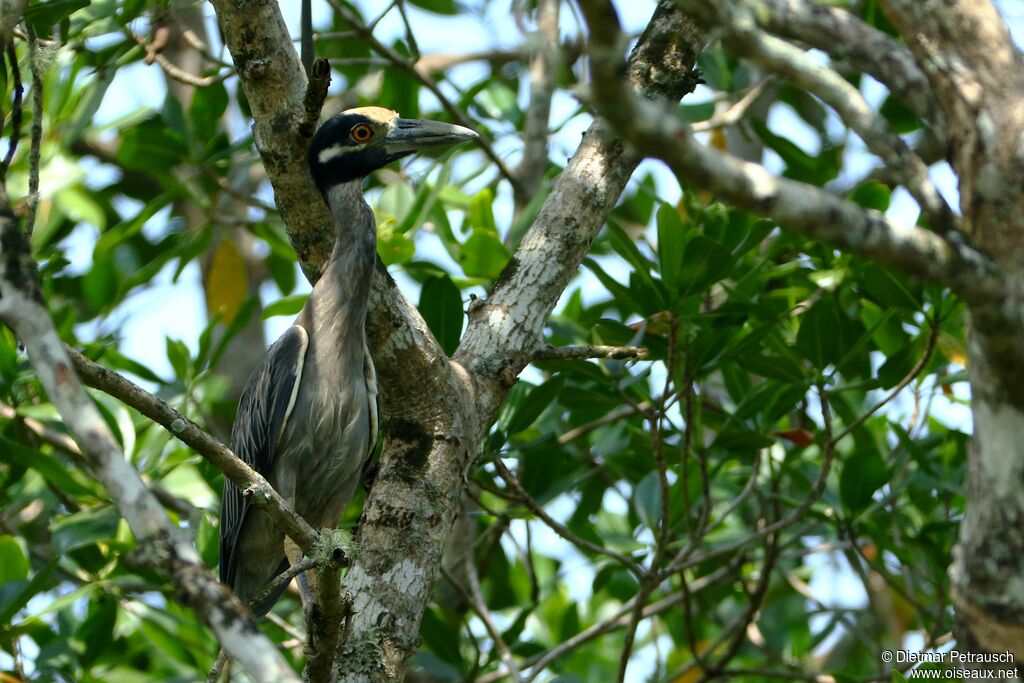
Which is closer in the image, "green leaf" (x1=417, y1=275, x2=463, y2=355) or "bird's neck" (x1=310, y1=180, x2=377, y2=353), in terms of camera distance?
"bird's neck" (x1=310, y1=180, x2=377, y2=353)

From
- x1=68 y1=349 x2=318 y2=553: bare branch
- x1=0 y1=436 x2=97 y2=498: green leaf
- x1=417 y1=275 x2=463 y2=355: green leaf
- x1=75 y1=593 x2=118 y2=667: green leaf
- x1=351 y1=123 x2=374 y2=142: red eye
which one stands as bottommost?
x1=68 y1=349 x2=318 y2=553: bare branch

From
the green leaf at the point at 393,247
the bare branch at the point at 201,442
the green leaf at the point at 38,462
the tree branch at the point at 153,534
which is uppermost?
the green leaf at the point at 393,247

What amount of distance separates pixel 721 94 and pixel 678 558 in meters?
2.46

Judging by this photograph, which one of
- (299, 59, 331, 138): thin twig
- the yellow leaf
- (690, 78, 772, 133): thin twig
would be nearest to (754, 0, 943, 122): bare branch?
(299, 59, 331, 138): thin twig

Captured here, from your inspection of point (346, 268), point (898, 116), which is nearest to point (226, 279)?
point (346, 268)

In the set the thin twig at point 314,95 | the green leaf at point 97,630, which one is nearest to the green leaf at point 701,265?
the thin twig at point 314,95

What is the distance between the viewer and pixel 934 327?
373 cm

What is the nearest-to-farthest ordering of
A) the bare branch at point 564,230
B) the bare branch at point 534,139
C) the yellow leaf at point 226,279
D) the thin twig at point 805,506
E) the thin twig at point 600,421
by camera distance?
the bare branch at point 564,230 → the thin twig at point 805,506 → the thin twig at point 600,421 → the bare branch at point 534,139 → the yellow leaf at point 226,279

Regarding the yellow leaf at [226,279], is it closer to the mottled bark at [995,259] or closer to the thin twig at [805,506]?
the thin twig at [805,506]

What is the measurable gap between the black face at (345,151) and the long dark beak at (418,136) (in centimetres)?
6

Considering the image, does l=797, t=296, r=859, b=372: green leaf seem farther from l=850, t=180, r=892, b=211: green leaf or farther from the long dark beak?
the long dark beak

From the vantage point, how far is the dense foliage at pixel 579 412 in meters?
3.90

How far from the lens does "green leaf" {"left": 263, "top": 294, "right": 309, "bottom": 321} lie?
4445 millimetres

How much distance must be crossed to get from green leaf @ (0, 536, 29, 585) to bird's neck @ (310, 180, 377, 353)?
129cm
